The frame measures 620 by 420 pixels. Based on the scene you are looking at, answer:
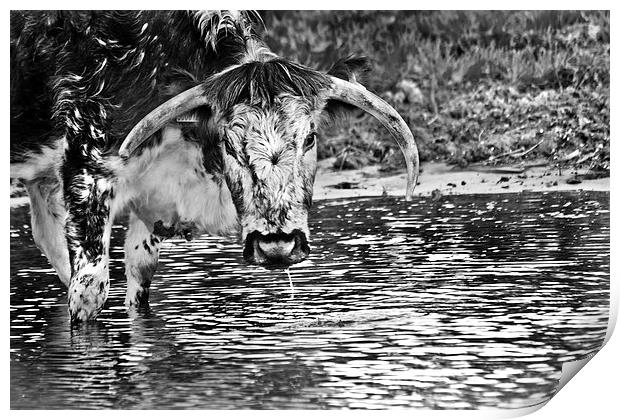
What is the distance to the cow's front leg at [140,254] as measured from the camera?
7.89m

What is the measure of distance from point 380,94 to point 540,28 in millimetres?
845

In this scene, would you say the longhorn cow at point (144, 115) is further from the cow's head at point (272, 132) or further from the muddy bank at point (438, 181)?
Result: the muddy bank at point (438, 181)

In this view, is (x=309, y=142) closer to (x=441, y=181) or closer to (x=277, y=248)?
(x=277, y=248)

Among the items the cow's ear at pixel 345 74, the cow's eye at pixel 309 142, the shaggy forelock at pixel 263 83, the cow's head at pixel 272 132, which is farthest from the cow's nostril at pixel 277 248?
the cow's ear at pixel 345 74

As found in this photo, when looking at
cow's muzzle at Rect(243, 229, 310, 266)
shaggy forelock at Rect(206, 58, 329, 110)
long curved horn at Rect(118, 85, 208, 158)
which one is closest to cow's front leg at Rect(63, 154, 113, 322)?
long curved horn at Rect(118, 85, 208, 158)

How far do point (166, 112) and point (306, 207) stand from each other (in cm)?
89

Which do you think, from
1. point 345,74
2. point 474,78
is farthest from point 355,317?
point 474,78

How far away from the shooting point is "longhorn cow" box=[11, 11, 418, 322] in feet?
23.9

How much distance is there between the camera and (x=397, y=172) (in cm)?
796

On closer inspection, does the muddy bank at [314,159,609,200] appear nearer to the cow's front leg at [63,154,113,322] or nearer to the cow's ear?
the cow's ear

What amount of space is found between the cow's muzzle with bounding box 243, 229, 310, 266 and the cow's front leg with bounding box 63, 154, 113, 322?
38.6 inches

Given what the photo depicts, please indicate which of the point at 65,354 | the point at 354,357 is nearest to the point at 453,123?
the point at 354,357
